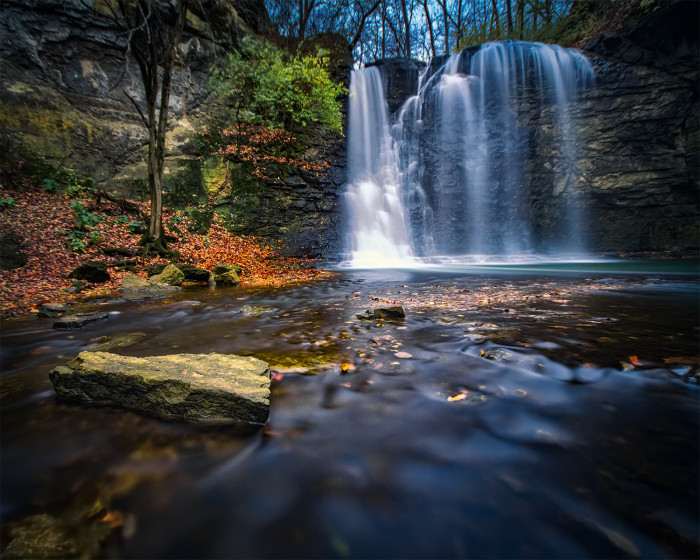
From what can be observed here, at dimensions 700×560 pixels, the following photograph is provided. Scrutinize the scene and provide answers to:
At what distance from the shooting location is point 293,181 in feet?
44.3

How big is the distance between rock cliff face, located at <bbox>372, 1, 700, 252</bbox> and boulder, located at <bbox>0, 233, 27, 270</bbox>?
20.2 m

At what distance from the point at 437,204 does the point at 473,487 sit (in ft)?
54.4

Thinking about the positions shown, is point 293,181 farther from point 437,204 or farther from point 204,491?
point 204,491

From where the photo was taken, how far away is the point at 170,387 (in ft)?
6.05

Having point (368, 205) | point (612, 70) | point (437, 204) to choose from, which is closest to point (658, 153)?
point (612, 70)

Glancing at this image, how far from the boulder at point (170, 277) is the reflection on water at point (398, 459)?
14.5 ft

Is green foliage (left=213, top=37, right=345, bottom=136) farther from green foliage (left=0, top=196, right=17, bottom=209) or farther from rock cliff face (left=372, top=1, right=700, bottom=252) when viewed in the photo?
rock cliff face (left=372, top=1, right=700, bottom=252)

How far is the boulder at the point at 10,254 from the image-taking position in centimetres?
615

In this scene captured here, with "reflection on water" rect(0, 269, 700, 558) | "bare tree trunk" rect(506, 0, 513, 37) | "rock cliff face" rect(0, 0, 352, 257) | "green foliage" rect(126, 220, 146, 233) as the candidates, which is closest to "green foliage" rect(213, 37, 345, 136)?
"rock cliff face" rect(0, 0, 352, 257)

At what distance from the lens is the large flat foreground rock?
1786 millimetres

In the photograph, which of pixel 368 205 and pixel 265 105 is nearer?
pixel 265 105

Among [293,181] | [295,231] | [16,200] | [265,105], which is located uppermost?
[265,105]

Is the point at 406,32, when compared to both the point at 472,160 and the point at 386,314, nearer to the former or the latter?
the point at 472,160

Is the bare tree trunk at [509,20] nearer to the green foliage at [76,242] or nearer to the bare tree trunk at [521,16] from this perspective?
the bare tree trunk at [521,16]
